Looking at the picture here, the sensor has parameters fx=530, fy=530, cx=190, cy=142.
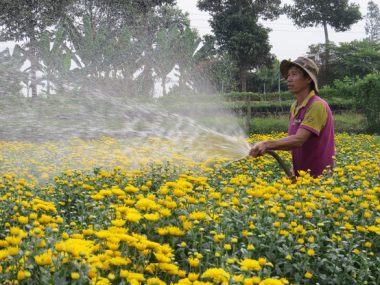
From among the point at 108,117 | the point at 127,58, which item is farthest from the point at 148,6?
the point at 108,117

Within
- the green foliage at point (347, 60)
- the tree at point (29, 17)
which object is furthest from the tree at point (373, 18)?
the tree at point (29, 17)

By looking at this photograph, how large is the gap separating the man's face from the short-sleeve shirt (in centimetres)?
8

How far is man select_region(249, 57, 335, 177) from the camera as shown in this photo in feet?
11.6

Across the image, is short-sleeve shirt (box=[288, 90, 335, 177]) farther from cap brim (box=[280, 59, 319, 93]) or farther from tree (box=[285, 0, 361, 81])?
tree (box=[285, 0, 361, 81])

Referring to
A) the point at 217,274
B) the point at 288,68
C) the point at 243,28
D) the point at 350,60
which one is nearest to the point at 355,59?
the point at 350,60

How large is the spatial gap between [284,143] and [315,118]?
1.05 feet

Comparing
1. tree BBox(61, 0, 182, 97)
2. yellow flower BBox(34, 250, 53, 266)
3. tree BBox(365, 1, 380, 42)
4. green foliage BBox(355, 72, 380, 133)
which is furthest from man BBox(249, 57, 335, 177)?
tree BBox(365, 1, 380, 42)

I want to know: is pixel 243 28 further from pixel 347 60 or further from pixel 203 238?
pixel 203 238

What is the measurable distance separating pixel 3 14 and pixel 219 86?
27.2 metres

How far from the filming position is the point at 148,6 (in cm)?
2770

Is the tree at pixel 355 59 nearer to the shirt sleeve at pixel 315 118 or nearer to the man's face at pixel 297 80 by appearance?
the man's face at pixel 297 80

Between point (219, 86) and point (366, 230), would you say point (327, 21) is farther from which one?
point (366, 230)

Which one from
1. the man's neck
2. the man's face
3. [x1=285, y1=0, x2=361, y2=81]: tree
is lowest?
the man's neck

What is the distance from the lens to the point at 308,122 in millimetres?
3551
